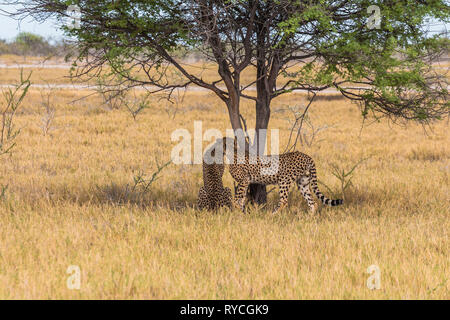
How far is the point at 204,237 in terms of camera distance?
5.41m

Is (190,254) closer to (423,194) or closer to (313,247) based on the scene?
(313,247)

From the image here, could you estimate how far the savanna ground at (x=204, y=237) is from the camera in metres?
3.99

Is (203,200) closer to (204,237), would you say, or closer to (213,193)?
(213,193)

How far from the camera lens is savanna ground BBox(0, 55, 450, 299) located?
3.99m

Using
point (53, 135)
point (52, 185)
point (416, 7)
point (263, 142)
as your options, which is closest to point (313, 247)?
point (263, 142)

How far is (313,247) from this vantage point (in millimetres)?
5219

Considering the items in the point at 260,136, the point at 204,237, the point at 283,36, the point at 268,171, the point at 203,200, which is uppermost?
the point at 283,36

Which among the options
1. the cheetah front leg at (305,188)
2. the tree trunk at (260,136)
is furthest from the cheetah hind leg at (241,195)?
the cheetah front leg at (305,188)

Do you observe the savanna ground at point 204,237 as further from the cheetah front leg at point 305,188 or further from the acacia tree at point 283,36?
the acacia tree at point 283,36

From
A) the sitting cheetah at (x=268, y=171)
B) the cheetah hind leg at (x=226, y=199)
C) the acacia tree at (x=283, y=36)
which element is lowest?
the cheetah hind leg at (x=226, y=199)

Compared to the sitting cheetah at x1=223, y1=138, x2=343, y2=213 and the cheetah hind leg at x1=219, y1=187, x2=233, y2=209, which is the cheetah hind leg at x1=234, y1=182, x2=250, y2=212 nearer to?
the sitting cheetah at x1=223, y1=138, x2=343, y2=213

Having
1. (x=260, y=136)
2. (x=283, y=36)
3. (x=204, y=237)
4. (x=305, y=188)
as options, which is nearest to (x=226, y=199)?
(x=260, y=136)

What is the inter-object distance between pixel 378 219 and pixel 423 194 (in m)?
2.33

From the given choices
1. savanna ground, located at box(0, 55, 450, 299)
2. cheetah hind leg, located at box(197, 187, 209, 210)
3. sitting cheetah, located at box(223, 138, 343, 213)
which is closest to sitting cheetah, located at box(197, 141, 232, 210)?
cheetah hind leg, located at box(197, 187, 209, 210)
